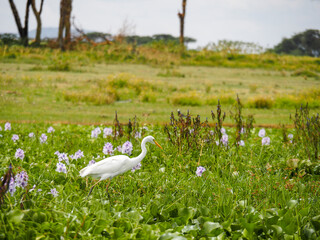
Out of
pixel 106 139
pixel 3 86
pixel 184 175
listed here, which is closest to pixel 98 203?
pixel 184 175

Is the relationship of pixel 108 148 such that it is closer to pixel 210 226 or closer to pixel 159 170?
pixel 159 170

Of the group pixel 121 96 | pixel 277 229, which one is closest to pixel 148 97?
pixel 121 96

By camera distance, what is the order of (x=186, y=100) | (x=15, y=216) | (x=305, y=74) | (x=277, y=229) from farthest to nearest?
1. (x=305, y=74)
2. (x=186, y=100)
3. (x=277, y=229)
4. (x=15, y=216)

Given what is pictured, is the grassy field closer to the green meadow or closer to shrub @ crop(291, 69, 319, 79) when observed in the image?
the green meadow

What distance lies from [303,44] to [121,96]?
14.0 m

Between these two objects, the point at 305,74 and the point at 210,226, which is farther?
the point at 305,74

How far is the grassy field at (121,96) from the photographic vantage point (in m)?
8.40

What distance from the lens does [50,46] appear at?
18.3 m

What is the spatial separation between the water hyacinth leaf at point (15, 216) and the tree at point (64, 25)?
50.3 ft

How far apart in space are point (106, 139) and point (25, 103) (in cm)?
447

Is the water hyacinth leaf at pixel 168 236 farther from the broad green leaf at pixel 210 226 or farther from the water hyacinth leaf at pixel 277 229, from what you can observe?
the water hyacinth leaf at pixel 277 229

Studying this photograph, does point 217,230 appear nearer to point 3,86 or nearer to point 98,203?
point 98,203

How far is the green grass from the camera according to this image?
250 centimetres

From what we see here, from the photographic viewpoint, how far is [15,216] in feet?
7.80
